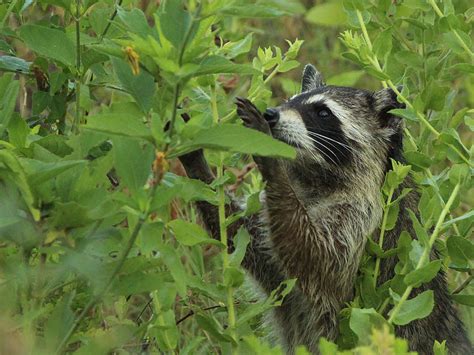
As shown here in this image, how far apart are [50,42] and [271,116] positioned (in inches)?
57.5

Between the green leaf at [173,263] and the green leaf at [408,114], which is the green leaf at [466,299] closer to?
the green leaf at [408,114]

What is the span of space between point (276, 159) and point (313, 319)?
88 centimetres

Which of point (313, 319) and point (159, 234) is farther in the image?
point (313, 319)

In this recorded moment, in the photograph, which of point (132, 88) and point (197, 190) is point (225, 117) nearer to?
point (197, 190)

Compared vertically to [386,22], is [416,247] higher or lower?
lower

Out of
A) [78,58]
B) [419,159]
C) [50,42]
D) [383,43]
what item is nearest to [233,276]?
[78,58]

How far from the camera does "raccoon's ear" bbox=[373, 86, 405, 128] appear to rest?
5.75m

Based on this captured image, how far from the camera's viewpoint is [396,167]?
189 inches

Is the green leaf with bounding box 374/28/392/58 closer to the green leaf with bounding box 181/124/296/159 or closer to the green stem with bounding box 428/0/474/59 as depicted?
the green stem with bounding box 428/0/474/59

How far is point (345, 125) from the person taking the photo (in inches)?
230

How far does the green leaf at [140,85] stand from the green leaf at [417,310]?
1.33m

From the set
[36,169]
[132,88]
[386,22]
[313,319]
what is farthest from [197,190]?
[386,22]

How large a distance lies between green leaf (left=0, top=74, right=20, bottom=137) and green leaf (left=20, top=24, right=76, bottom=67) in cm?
16

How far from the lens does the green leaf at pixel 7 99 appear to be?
3710 millimetres
